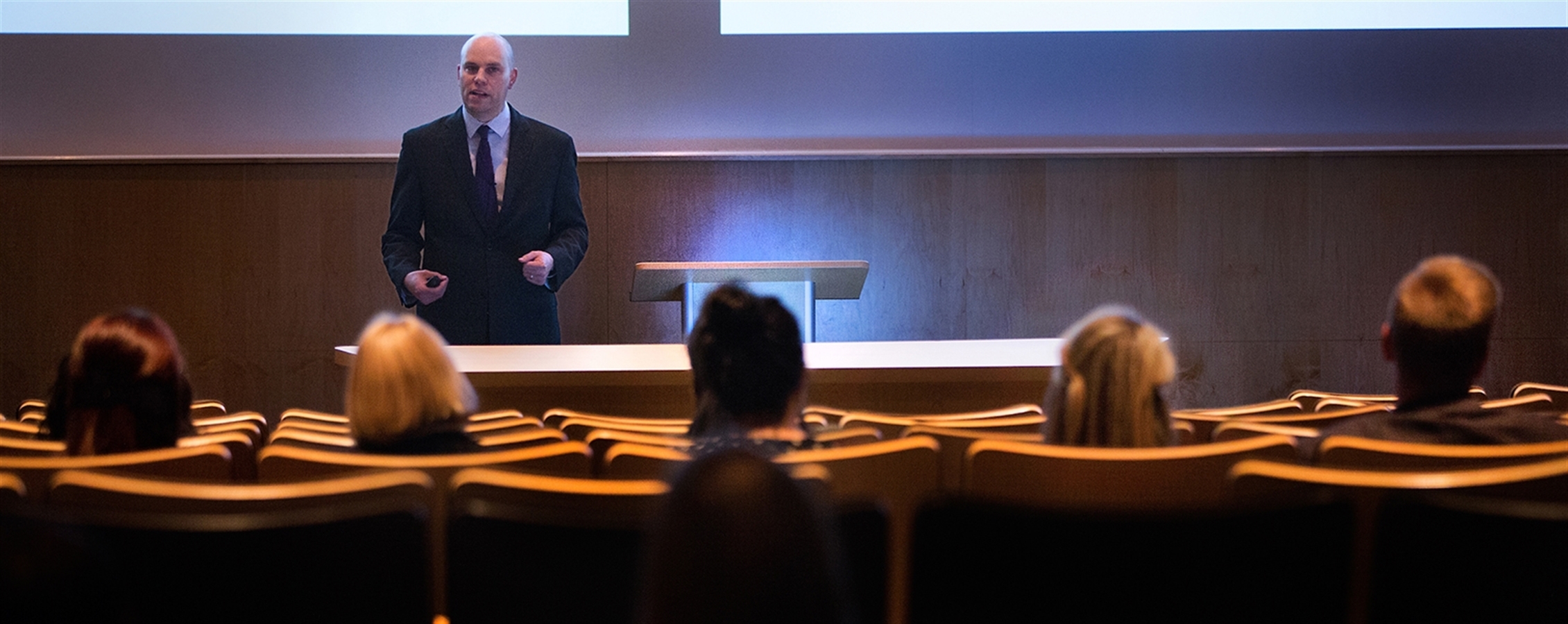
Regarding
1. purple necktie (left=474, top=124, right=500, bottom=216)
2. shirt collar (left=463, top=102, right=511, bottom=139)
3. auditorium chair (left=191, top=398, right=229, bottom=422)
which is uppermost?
shirt collar (left=463, top=102, right=511, bottom=139)

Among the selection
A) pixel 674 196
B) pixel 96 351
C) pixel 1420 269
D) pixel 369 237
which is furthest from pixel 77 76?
pixel 1420 269

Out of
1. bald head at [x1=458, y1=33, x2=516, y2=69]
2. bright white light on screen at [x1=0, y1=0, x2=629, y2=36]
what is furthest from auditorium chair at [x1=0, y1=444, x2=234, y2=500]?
bright white light on screen at [x1=0, y1=0, x2=629, y2=36]

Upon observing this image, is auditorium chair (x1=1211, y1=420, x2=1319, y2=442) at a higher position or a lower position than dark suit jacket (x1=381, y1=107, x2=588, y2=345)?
lower

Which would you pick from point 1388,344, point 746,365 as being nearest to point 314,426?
point 746,365

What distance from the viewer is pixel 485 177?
4.61m

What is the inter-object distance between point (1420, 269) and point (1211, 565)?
1115 millimetres

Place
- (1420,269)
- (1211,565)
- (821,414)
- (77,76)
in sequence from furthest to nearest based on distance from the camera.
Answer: (77,76)
(821,414)
(1420,269)
(1211,565)

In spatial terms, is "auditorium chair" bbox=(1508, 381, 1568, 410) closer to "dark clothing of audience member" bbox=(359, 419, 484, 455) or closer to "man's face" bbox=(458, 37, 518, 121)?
"dark clothing of audience member" bbox=(359, 419, 484, 455)

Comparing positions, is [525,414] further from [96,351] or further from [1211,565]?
[1211,565]

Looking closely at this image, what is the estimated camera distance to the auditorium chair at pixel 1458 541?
1282 millimetres

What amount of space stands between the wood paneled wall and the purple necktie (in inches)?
57.2

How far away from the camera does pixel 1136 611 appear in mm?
1257

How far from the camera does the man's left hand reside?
13.9ft

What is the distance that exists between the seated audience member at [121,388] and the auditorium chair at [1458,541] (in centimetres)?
189
